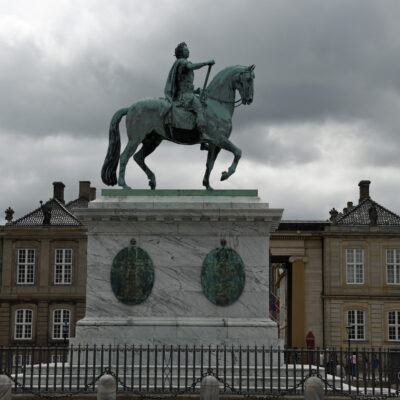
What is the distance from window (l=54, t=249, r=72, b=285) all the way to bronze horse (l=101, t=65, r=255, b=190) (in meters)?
36.5

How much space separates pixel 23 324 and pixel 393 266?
25459mm

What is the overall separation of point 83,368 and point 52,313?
39.0m

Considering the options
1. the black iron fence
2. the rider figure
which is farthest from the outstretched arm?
the black iron fence

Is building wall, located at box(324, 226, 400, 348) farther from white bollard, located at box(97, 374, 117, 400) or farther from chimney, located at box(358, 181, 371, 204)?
white bollard, located at box(97, 374, 117, 400)

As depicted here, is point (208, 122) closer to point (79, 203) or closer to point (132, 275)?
point (132, 275)

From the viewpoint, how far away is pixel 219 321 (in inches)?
676

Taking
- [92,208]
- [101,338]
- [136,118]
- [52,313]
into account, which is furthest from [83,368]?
[52,313]

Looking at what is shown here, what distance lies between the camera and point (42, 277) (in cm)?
5447

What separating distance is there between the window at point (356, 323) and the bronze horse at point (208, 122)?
35.9m

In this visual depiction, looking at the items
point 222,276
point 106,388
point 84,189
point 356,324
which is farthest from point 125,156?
point 84,189

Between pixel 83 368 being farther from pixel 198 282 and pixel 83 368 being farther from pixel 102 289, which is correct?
pixel 198 282

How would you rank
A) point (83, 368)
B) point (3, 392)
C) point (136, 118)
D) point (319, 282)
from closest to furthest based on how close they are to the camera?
point (3, 392) < point (83, 368) < point (136, 118) < point (319, 282)

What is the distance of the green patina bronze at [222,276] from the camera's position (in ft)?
56.9

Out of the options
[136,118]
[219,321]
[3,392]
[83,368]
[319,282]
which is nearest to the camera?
[3,392]
